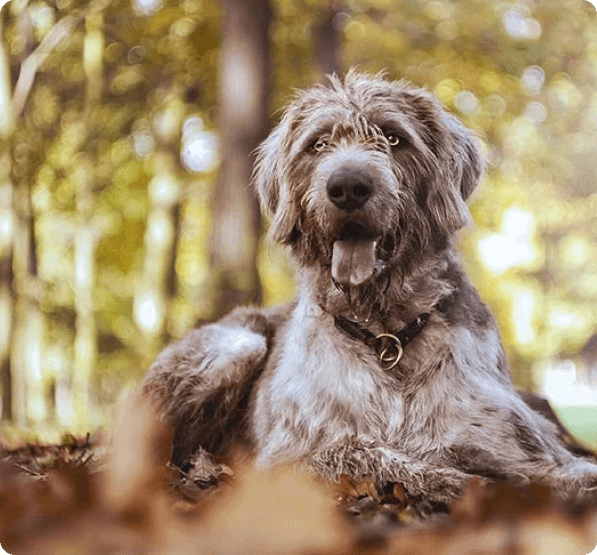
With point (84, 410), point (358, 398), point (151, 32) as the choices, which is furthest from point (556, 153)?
point (84, 410)

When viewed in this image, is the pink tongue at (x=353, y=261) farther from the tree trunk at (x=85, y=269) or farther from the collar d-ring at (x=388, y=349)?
the tree trunk at (x=85, y=269)

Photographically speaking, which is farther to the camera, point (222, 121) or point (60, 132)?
point (222, 121)

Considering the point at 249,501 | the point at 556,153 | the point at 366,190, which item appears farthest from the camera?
the point at 556,153


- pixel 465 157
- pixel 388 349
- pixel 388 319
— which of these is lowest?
pixel 388 349

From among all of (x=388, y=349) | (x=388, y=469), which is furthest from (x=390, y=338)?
(x=388, y=469)

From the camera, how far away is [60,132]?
4.11 meters

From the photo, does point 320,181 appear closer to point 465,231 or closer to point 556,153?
point 465,231

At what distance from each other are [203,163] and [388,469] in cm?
192

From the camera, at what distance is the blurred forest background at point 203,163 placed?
3672 millimetres

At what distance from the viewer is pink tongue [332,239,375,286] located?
353 cm

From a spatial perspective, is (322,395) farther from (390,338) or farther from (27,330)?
(27,330)

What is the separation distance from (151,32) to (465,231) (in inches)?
66.9

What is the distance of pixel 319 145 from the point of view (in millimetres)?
3773

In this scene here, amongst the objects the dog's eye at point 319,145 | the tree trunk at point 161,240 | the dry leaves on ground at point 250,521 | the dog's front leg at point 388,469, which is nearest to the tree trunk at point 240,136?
the tree trunk at point 161,240
